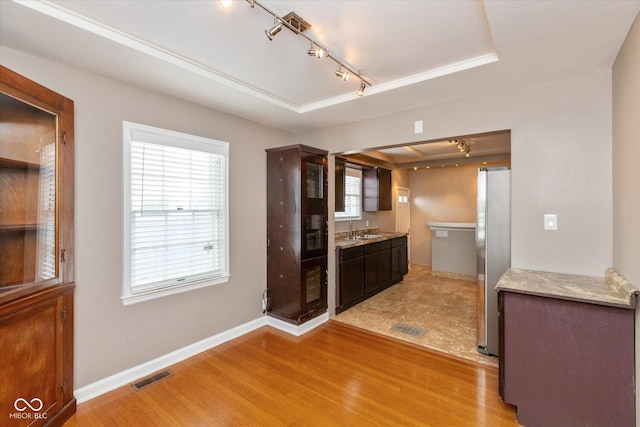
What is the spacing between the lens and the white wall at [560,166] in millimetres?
2324

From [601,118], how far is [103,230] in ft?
13.7

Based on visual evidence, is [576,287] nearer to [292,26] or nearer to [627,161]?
[627,161]

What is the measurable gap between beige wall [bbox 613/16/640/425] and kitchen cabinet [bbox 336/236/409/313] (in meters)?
2.83

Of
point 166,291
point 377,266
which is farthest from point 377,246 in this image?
point 166,291

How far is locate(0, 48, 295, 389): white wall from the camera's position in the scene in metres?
2.28

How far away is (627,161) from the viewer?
186cm

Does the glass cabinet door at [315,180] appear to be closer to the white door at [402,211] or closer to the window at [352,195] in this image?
the window at [352,195]

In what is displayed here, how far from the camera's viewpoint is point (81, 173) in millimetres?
2307

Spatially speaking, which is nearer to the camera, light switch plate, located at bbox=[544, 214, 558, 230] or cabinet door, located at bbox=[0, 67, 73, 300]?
cabinet door, located at bbox=[0, 67, 73, 300]

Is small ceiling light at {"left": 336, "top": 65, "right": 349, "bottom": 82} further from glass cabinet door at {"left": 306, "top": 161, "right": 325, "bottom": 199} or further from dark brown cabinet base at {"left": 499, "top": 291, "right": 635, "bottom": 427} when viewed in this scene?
dark brown cabinet base at {"left": 499, "top": 291, "right": 635, "bottom": 427}

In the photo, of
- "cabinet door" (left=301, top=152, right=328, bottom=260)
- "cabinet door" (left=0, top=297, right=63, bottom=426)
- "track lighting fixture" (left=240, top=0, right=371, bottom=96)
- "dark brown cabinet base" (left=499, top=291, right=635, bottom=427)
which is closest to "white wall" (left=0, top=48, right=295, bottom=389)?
"cabinet door" (left=0, top=297, right=63, bottom=426)

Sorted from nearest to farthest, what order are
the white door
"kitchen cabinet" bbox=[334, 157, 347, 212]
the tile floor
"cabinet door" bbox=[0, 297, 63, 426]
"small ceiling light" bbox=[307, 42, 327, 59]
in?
1. "cabinet door" bbox=[0, 297, 63, 426]
2. "small ceiling light" bbox=[307, 42, 327, 59]
3. the tile floor
4. "kitchen cabinet" bbox=[334, 157, 347, 212]
5. the white door

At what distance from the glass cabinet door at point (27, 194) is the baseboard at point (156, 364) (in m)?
1.04

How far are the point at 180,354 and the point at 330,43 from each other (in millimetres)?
3157
